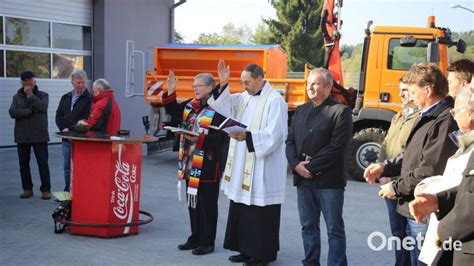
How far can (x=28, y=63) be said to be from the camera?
45.1ft

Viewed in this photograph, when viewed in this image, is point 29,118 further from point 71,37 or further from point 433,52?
point 71,37

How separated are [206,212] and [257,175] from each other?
84cm

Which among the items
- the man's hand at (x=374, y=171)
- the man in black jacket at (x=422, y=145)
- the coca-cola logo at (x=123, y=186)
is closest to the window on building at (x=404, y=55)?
the coca-cola logo at (x=123, y=186)

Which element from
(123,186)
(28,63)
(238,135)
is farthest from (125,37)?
→ (238,135)

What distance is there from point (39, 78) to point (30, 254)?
9.18m

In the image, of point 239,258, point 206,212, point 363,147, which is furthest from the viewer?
point 363,147

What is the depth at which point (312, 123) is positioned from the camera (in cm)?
482

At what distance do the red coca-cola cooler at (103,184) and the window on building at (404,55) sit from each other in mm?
5299

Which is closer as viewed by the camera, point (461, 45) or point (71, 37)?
point (461, 45)

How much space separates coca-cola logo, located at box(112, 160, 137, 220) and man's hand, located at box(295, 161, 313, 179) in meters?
2.16

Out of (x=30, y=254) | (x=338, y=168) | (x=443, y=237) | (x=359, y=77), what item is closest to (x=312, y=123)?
(x=338, y=168)

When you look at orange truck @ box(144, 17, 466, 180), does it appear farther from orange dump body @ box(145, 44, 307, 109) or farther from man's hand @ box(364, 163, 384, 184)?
man's hand @ box(364, 163, 384, 184)

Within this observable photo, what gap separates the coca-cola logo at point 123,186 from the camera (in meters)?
Result: 6.16

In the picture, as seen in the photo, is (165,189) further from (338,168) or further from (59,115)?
(338,168)
